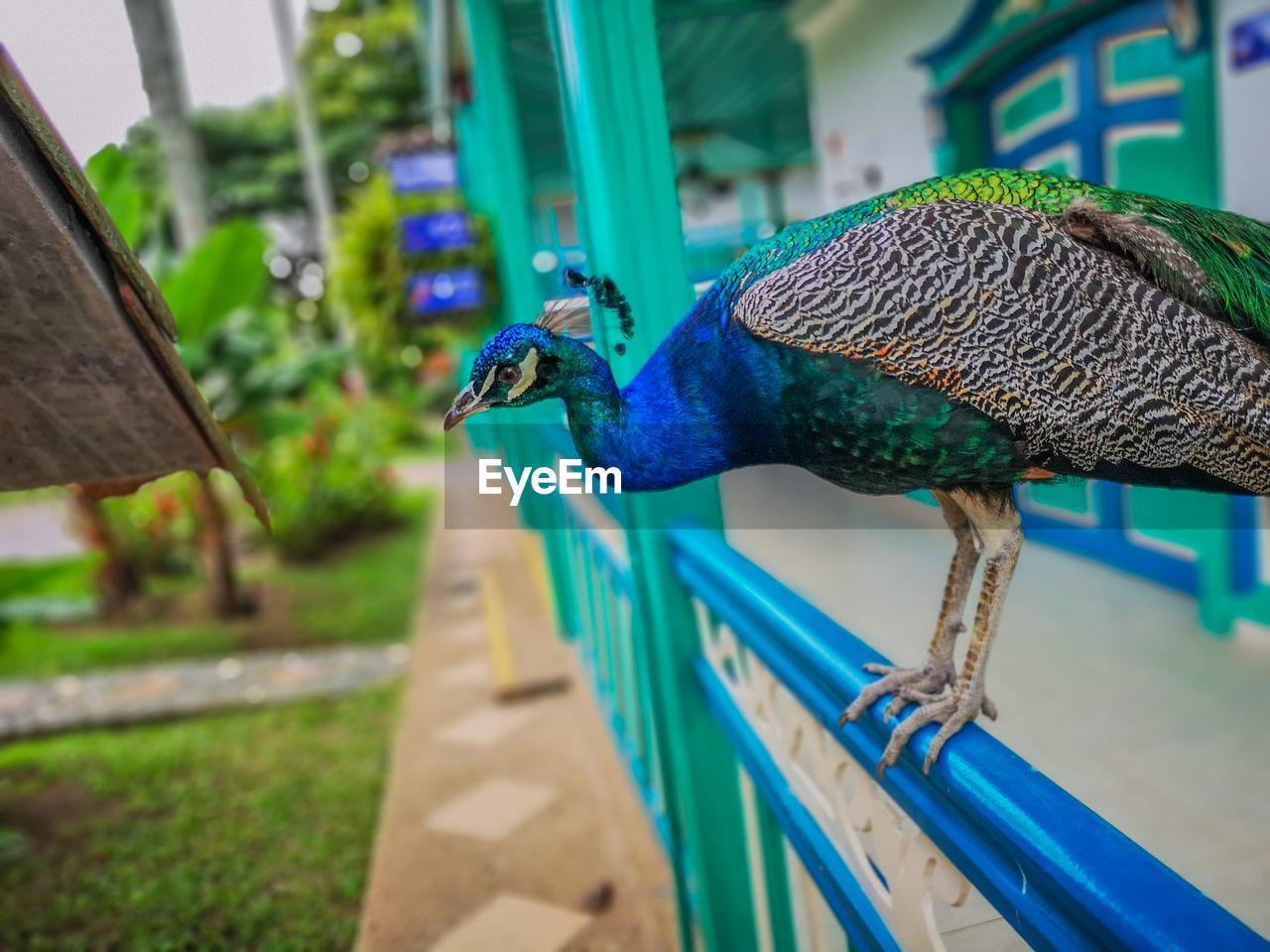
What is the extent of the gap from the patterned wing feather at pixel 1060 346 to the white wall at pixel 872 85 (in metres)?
3.66

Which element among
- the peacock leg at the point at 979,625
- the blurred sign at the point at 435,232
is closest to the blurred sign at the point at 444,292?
the blurred sign at the point at 435,232

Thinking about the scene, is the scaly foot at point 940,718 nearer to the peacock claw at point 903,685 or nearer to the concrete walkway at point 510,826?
the peacock claw at point 903,685

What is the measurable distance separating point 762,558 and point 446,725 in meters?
1.51

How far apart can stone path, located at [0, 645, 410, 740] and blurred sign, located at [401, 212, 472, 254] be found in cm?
221

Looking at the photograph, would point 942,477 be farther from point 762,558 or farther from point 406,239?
point 406,239

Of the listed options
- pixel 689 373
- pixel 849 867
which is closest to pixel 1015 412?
pixel 689 373

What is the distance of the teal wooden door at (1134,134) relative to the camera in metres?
3.18

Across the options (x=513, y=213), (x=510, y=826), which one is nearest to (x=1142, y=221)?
(x=510, y=826)

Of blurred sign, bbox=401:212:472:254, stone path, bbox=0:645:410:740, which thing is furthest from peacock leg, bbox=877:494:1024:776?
blurred sign, bbox=401:212:472:254

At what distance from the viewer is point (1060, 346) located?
89 cm

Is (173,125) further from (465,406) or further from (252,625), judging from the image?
(465,406)

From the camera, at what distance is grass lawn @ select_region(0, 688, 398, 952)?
2770 millimetres

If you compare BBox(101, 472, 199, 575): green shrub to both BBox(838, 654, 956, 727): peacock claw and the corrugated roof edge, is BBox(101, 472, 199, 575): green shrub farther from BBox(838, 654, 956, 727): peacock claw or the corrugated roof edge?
BBox(838, 654, 956, 727): peacock claw

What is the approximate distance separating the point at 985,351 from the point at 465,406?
20.5 inches
